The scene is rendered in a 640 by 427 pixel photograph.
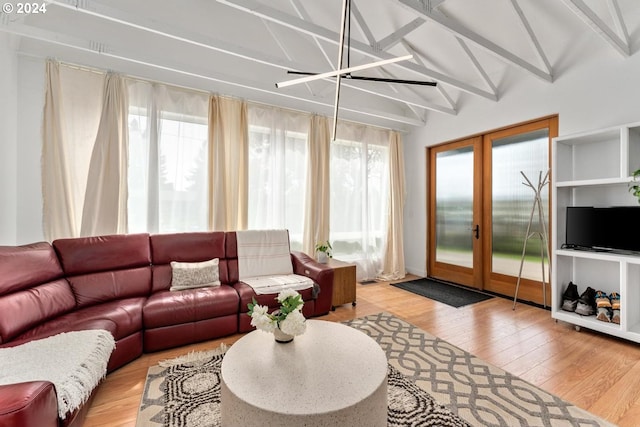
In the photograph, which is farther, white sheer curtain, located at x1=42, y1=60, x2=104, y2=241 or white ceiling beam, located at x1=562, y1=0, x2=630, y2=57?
white sheer curtain, located at x1=42, y1=60, x2=104, y2=241

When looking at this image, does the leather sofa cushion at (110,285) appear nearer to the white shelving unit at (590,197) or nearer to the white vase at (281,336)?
the white vase at (281,336)

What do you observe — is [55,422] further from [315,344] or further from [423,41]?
[423,41]

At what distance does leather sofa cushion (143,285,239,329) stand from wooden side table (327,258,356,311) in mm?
1257

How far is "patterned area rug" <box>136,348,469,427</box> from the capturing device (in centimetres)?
164

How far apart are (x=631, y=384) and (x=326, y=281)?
2.51m

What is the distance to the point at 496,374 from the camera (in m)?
2.10

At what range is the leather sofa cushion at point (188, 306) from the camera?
240 centimetres

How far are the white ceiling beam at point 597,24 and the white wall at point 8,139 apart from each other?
468cm

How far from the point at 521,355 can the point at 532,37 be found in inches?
127

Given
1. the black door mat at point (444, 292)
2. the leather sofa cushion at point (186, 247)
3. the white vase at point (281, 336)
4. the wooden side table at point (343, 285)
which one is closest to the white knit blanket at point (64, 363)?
the white vase at point (281, 336)

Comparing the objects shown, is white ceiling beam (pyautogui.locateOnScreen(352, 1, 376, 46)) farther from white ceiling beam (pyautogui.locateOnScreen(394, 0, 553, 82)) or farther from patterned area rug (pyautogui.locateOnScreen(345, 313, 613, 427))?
patterned area rug (pyautogui.locateOnScreen(345, 313, 613, 427))

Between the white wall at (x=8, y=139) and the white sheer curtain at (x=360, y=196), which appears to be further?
the white sheer curtain at (x=360, y=196)

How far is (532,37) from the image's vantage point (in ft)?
9.87

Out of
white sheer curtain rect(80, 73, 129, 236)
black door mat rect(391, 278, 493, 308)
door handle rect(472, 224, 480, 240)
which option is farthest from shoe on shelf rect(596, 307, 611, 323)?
white sheer curtain rect(80, 73, 129, 236)
